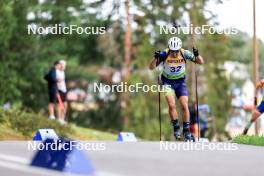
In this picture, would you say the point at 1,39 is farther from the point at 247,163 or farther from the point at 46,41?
the point at 247,163

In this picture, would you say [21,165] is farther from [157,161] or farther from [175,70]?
[175,70]

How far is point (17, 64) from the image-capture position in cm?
3192

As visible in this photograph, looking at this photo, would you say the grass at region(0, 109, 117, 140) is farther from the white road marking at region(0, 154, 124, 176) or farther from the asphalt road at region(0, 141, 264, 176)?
the white road marking at region(0, 154, 124, 176)

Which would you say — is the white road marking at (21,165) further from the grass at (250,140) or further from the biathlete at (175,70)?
the grass at (250,140)

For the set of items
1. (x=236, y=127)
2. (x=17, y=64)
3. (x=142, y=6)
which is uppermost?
(x=142, y=6)

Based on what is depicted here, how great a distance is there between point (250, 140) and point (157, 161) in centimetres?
525

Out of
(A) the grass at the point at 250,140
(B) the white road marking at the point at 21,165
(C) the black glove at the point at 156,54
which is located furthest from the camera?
(A) the grass at the point at 250,140

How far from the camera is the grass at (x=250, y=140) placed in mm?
14152

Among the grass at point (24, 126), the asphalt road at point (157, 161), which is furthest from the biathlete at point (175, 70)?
the grass at point (24, 126)

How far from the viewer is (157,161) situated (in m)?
9.54

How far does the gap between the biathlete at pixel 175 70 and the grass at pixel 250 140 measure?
1520 millimetres

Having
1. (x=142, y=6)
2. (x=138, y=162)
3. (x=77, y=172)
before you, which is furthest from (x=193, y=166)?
(x=142, y=6)

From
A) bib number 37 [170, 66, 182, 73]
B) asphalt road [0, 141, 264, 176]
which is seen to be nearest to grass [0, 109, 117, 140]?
bib number 37 [170, 66, 182, 73]

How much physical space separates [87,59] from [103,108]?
268 centimetres
